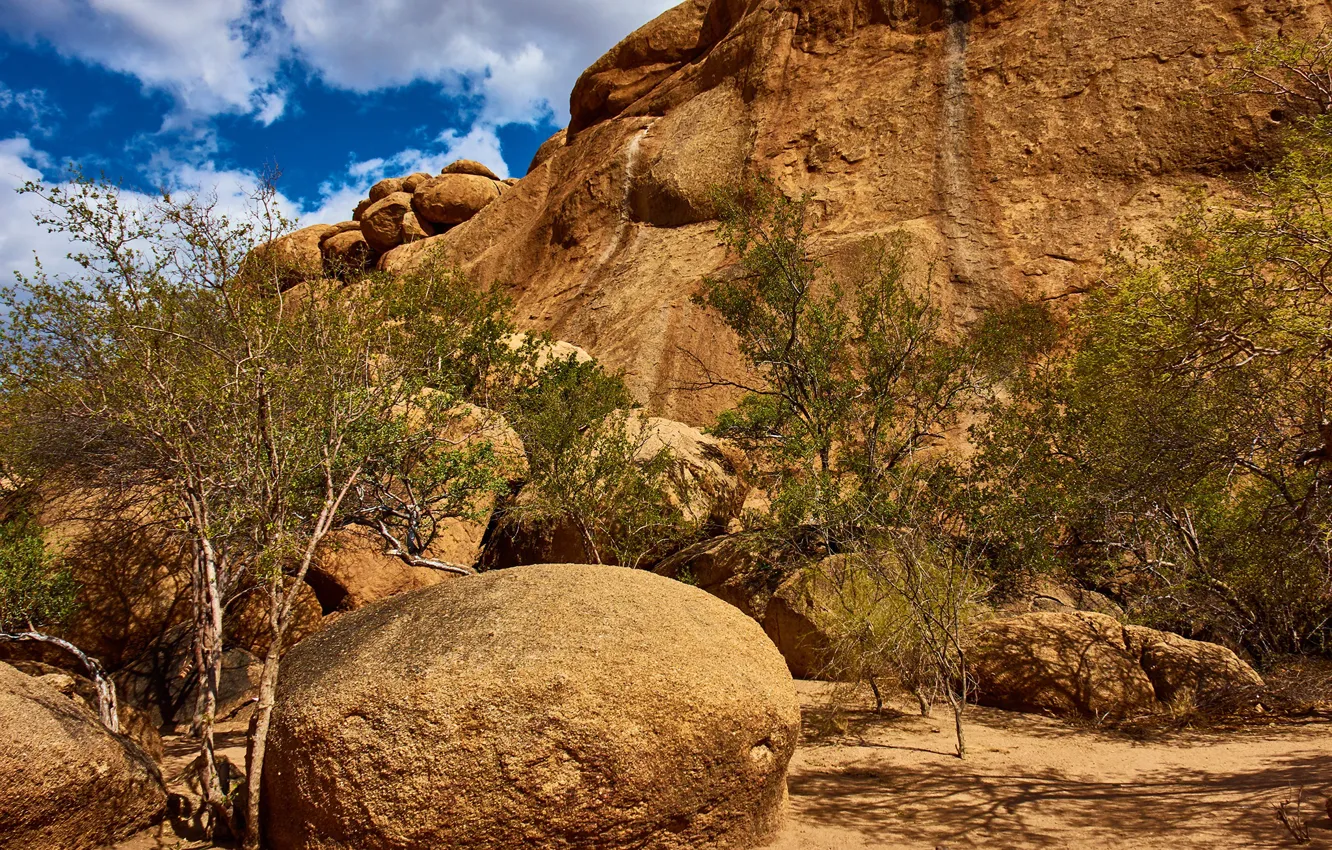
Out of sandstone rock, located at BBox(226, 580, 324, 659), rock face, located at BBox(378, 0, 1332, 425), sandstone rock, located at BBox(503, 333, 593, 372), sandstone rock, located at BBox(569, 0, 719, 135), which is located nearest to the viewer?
sandstone rock, located at BBox(226, 580, 324, 659)

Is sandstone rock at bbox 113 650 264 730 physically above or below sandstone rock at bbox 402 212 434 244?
below

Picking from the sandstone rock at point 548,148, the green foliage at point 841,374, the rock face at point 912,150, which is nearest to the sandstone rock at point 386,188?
the sandstone rock at point 548,148

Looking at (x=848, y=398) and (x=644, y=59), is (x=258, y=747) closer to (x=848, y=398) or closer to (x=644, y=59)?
(x=848, y=398)

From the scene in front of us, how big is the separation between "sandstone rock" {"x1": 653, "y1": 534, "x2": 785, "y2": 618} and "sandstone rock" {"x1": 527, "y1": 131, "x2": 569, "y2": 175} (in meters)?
26.8

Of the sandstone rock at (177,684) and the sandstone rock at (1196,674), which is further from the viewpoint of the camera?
the sandstone rock at (177,684)

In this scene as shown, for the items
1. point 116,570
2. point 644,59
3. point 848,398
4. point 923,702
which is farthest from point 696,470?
point 644,59

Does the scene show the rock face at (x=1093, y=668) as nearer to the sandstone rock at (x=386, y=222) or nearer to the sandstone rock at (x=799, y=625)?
the sandstone rock at (x=799, y=625)

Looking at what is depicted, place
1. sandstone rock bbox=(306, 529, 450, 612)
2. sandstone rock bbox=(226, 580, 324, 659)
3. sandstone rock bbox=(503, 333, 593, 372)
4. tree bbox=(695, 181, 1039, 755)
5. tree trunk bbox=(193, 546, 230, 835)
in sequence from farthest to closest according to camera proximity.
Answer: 1. sandstone rock bbox=(503, 333, 593, 372)
2. sandstone rock bbox=(306, 529, 450, 612)
3. tree bbox=(695, 181, 1039, 755)
4. sandstone rock bbox=(226, 580, 324, 659)
5. tree trunk bbox=(193, 546, 230, 835)

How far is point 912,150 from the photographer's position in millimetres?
26719

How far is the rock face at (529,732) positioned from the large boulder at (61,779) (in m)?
1.48

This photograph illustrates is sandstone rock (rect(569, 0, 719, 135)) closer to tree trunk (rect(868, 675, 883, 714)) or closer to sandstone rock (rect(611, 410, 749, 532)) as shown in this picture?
sandstone rock (rect(611, 410, 749, 532))

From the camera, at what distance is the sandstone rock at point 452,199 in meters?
40.9

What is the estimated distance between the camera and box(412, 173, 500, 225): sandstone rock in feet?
134

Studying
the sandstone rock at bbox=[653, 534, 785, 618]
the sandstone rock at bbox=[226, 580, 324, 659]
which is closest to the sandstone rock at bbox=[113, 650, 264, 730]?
the sandstone rock at bbox=[226, 580, 324, 659]
